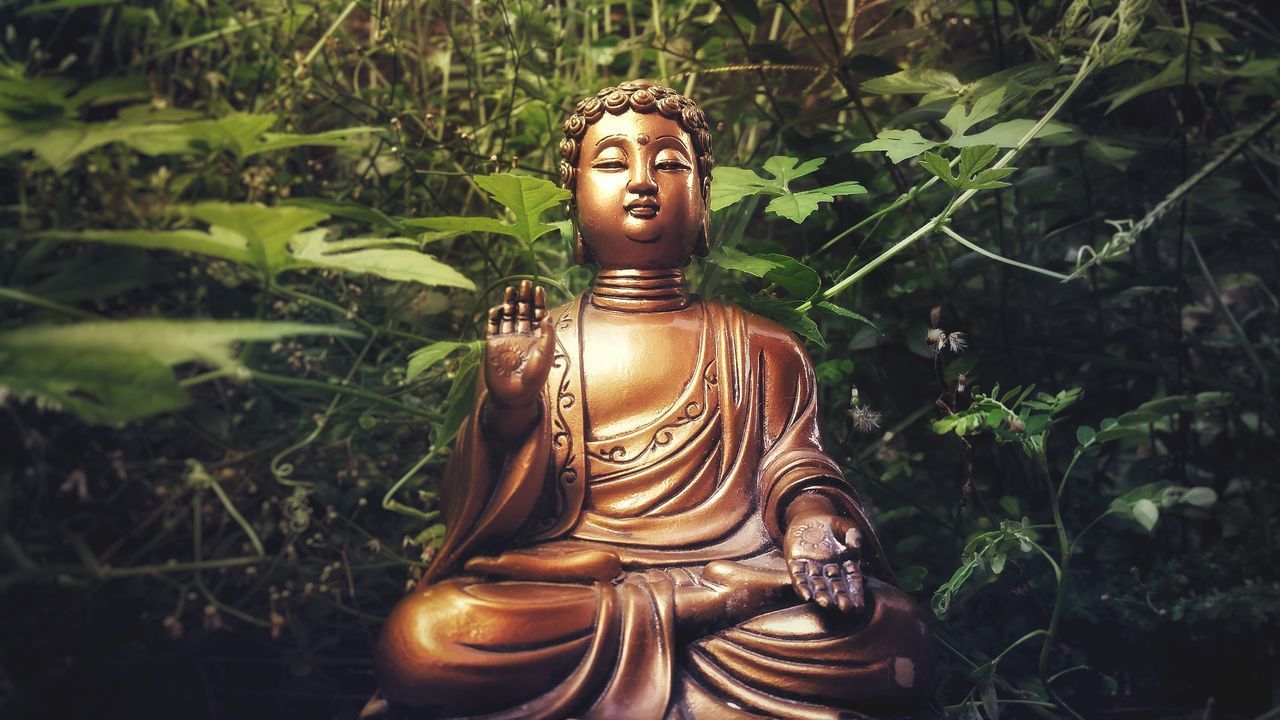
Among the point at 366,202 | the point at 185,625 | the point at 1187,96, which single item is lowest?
the point at 185,625

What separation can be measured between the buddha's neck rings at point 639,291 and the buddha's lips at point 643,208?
16 cm

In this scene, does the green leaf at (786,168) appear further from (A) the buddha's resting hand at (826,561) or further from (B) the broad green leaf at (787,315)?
(A) the buddha's resting hand at (826,561)

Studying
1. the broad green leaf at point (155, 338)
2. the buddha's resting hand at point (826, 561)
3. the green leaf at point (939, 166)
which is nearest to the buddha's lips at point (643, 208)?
the green leaf at point (939, 166)

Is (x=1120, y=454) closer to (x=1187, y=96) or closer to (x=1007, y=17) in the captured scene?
(x=1187, y=96)

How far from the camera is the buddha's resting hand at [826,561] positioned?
6.15ft

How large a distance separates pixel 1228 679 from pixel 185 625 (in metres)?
3.30

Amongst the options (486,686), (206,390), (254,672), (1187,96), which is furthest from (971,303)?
(254,672)

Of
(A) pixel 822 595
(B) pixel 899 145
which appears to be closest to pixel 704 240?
(B) pixel 899 145

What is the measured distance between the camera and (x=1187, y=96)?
8.46 feet

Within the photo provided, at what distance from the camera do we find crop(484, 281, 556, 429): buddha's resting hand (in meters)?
1.98

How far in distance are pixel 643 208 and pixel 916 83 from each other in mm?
848

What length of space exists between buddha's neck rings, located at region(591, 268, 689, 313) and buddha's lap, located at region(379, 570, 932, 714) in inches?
30.9

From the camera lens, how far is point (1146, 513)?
2.10 metres

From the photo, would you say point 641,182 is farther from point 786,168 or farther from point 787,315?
point 787,315
